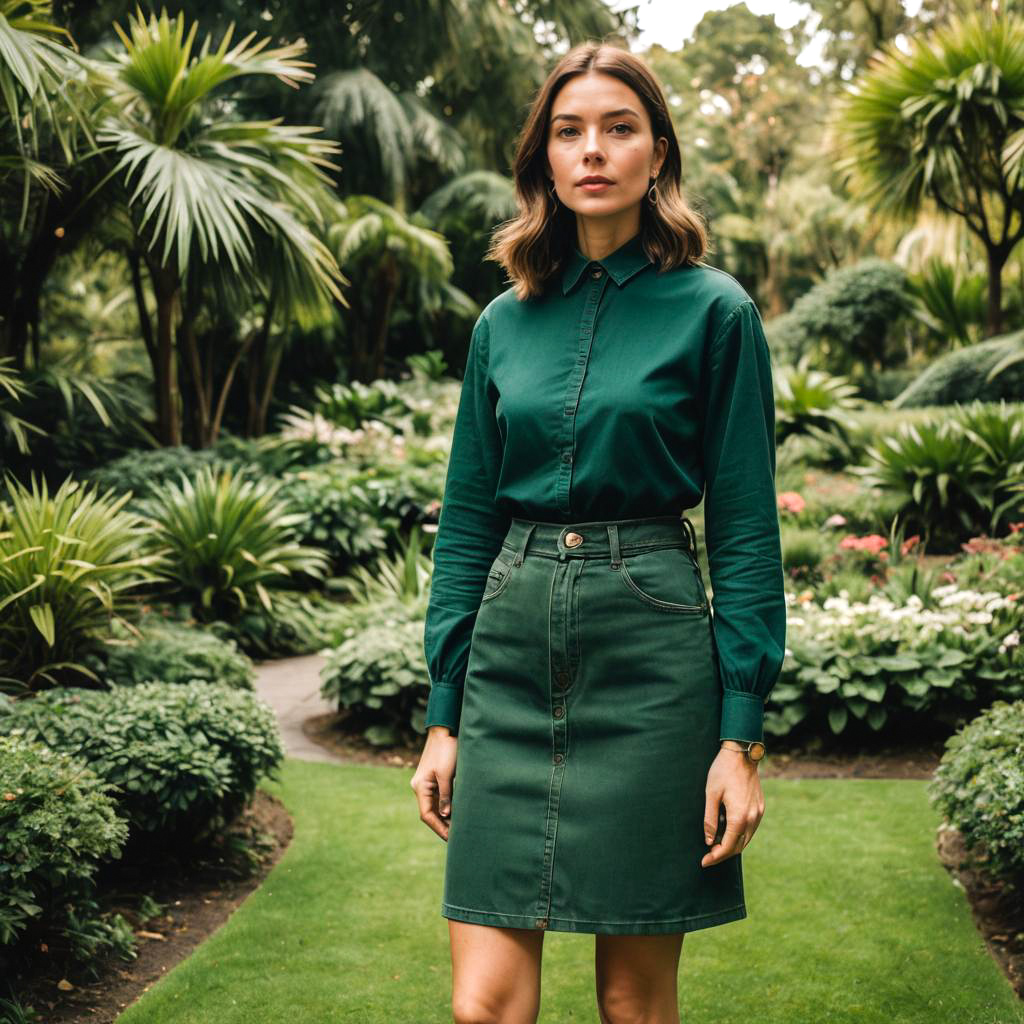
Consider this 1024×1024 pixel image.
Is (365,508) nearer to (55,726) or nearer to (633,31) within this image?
(55,726)

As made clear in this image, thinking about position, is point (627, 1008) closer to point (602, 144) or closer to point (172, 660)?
point (602, 144)

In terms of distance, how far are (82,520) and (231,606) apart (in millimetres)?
2359

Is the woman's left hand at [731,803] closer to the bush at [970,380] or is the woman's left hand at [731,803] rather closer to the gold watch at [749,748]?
the gold watch at [749,748]

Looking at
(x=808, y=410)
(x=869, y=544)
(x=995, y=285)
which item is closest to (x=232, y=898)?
(x=869, y=544)

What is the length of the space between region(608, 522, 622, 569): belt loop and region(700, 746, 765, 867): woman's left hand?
1.02ft

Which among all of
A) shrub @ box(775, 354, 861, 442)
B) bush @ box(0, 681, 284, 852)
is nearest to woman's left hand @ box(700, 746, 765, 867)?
bush @ box(0, 681, 284, 852)

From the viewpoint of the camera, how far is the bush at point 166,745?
11.8ft

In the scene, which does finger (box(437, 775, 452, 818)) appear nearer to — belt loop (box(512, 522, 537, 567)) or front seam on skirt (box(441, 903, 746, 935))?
front seam on skirt (box(441, 903, 746, 935))

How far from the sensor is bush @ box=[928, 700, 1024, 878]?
10.2ft

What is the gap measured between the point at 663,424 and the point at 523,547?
291 mm

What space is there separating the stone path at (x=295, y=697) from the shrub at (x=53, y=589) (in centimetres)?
104

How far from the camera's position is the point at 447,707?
74.6 inches

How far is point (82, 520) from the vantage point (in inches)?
200

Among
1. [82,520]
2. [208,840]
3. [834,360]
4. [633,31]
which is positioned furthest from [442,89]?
[208,840]
